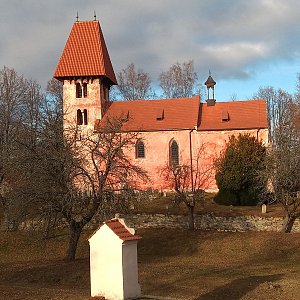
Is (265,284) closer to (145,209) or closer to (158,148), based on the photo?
(145,209)

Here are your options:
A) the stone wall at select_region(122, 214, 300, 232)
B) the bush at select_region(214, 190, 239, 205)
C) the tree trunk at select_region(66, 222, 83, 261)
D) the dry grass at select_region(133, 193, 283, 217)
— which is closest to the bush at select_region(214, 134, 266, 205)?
the bush at select_region(214, 190, 239, 205)

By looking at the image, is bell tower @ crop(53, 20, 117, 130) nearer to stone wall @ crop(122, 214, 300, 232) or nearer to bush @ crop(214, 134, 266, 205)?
bush @ crop(214, 134, 266, 205)

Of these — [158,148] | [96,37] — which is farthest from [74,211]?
[96,37]

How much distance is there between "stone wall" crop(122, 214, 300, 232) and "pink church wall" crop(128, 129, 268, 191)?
1149cm

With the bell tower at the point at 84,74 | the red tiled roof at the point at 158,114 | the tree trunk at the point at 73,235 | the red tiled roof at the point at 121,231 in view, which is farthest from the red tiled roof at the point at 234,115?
the red tiled roof at the point at 121,231

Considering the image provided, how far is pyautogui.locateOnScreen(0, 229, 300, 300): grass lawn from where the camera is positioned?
14352mm

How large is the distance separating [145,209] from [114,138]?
1089 centimetres

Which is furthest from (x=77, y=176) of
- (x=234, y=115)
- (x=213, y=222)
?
(x=234, y=115)

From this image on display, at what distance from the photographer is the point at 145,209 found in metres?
32.0

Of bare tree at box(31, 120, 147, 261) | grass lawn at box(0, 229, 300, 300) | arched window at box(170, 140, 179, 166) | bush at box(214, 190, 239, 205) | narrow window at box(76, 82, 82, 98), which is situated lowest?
grass lawn at box(0, 229, 300, 300)

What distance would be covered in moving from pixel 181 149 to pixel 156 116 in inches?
150

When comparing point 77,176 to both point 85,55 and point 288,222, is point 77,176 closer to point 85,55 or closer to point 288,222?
point 288,222

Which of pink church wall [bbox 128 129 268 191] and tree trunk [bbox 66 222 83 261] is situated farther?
pink church wall [bbox 128 129 268 191]

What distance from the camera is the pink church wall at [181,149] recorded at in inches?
1661
